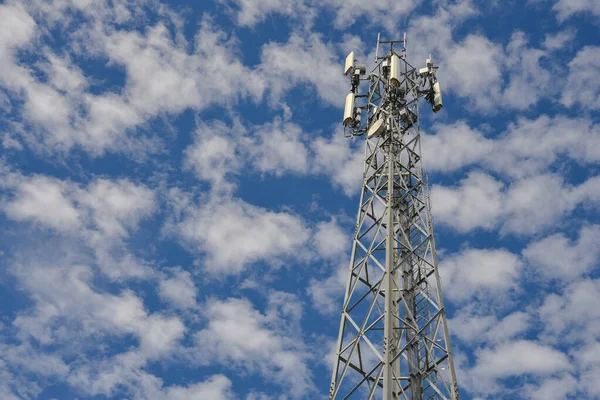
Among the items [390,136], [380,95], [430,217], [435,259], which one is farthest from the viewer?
[380,95]

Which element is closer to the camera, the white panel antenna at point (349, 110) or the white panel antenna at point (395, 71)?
the white panel antenna at point (395, 71)

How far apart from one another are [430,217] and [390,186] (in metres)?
2.57

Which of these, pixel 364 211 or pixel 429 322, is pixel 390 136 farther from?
pixel 429 322

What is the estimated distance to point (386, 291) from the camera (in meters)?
27.5

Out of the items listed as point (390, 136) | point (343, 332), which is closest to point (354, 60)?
point (390, 136)

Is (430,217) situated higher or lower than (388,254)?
higher

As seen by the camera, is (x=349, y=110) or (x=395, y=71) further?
(x=349, y=110)

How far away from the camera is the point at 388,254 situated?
28828 mm

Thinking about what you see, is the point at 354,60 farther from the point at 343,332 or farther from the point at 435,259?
the point at 343,332

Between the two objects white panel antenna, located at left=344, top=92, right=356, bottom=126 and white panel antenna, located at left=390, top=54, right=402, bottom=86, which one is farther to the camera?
white panel antenna, located at left=344, top=92, right=356, bottom=126

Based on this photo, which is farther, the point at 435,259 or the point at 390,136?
the point at 390,136

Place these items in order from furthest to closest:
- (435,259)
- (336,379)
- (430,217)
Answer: (430,217) → (435,259) → (336,379)

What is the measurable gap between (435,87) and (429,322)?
17.5 metres

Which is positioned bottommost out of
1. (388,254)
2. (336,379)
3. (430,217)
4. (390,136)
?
(336,379)
